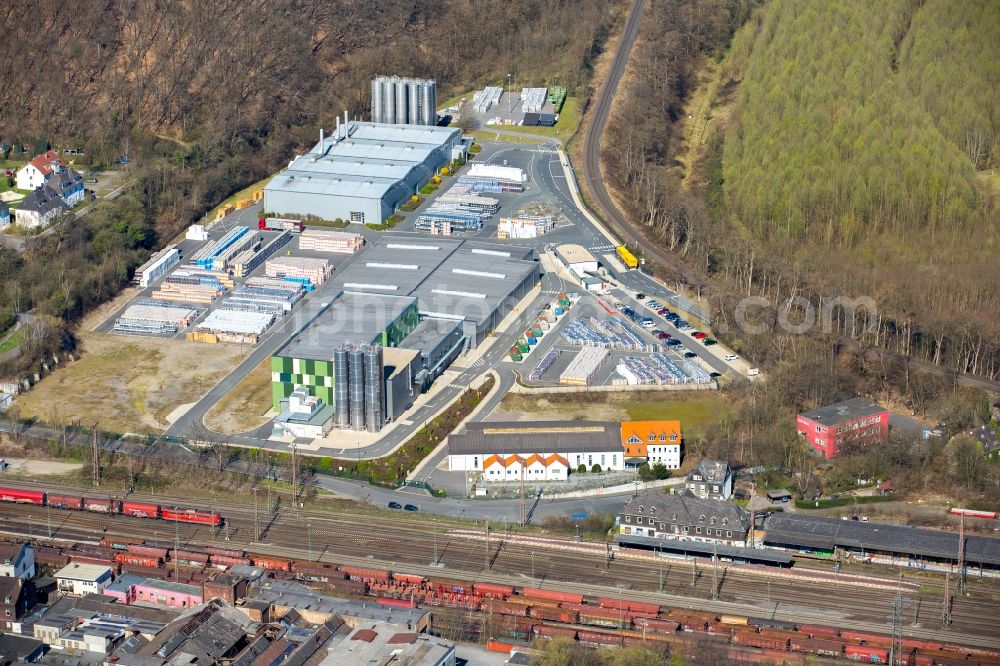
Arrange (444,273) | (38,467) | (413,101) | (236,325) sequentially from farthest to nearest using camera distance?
(413,101) → (444,273) → (236,325) → (38,467)

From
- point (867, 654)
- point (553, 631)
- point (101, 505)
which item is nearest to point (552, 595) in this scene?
point (553, 631)

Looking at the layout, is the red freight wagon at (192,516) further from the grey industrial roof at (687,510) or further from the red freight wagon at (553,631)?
the grey industrial roof at (687,510)

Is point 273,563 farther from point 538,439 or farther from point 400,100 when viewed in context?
point 400,100

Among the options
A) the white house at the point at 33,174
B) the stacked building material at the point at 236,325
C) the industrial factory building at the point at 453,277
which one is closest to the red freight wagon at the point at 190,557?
the stacked building material at the point at 236,325

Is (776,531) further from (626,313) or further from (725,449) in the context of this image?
(626,313)

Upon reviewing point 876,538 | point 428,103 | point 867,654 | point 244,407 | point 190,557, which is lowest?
point 190,557

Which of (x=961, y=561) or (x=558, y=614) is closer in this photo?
(x=558, y=614)

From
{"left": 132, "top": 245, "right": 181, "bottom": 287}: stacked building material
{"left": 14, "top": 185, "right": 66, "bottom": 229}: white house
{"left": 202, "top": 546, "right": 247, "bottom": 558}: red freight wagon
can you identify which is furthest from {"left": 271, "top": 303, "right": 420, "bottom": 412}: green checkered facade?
{"left": 14, "top": 185, "right": 66, "bottom": 229}: white house

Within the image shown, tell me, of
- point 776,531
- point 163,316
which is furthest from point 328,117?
point 776,531
